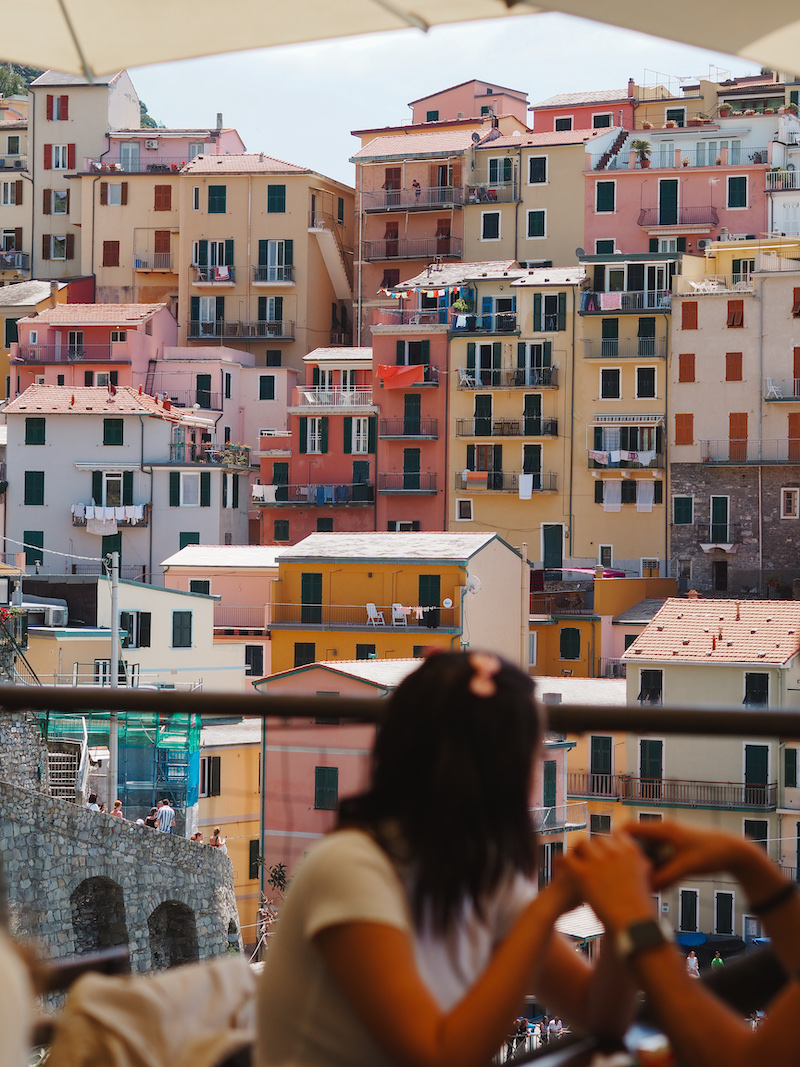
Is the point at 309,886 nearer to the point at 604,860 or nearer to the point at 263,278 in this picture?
the point at 604,860

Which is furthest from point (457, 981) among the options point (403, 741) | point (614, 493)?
point (614, 493)

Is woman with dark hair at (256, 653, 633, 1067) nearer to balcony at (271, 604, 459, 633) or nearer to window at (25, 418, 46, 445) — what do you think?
balcony at (271, 604, 459, 633)

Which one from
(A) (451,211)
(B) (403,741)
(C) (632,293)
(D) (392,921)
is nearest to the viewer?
(D) (392,921)

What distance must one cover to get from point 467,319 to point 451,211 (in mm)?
8592

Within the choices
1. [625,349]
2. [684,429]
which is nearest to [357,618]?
[684,429]

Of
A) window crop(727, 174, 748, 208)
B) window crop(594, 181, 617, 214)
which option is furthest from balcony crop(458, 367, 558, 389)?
window crop(727, 174, 748, 208)

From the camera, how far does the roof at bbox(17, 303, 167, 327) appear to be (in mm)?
52531

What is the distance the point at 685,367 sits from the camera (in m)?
45.1

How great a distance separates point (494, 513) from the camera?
47.5m

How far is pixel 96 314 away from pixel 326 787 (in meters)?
51.8

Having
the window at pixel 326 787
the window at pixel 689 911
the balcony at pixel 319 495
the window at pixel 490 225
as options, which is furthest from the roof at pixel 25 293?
the window at pixel 689 911

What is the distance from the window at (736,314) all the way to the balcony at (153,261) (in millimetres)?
24404

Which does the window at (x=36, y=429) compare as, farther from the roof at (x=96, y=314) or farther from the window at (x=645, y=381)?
the window at (x=645, y=381)

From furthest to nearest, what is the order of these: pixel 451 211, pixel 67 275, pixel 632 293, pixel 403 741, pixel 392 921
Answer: pixel 67 275 < pixel 451 211 < pixel 632 293 < pixel 403 741 < pixel 392 921
